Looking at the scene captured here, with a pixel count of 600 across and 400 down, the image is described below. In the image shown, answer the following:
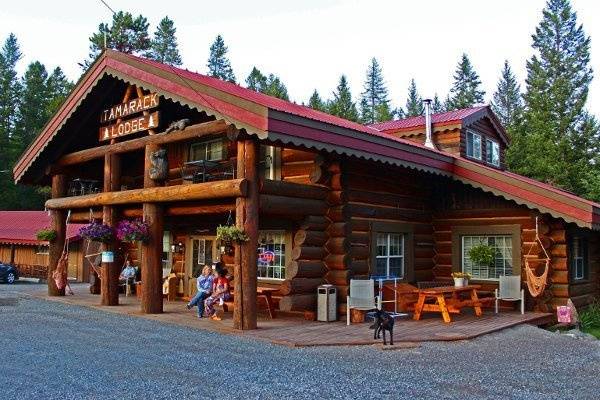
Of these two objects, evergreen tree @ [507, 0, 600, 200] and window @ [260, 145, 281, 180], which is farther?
evergreen tree @ [507, 0, 600, 200]

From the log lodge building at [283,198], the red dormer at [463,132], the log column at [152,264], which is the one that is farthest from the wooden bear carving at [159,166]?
the red dormer at [463,132]

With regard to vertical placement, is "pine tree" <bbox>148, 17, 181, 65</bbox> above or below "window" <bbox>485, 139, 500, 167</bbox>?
above

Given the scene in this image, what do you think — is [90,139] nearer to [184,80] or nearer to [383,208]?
[184,80]

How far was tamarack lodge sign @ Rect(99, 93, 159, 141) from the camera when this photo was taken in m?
14.4

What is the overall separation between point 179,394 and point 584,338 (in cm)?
877

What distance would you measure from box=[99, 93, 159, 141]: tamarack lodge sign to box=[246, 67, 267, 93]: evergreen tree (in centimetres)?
4834

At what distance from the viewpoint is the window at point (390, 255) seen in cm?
1465

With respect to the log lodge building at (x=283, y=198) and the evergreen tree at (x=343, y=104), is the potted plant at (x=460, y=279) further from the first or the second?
the evergreen tree at (x=343, y=104)

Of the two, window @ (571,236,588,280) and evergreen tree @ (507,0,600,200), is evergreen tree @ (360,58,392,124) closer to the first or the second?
evergreen tree @ (507,0,600,200)

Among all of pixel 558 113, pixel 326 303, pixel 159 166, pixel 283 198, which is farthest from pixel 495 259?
pixel 558 113

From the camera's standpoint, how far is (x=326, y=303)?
41.5 feet

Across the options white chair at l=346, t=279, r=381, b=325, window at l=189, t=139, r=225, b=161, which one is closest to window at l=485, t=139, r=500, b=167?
window at l=189, t=139, r=225, b=161

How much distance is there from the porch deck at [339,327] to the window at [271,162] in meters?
3.41

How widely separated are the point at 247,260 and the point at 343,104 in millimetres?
53816
